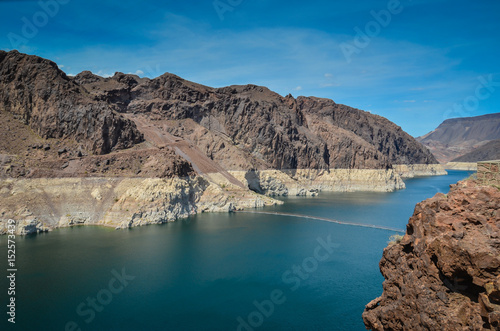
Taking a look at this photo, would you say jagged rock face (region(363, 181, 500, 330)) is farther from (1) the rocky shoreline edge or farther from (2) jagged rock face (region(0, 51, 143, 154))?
(2) jagged rock face (region(0, 51, 143, 154))

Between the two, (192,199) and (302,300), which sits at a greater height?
(192,199)

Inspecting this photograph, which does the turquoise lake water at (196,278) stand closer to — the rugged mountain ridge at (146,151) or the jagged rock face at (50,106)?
the rugged mountain ridge at (146,151)

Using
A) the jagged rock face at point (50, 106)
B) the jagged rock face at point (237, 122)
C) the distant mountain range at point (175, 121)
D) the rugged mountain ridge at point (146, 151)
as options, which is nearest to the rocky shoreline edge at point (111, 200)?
the rugged mountain ridge at point (146, 151)

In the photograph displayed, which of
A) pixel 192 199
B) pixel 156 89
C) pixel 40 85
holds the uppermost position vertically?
pixel 156 89

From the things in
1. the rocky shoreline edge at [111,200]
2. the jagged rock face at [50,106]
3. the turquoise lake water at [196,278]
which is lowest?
the turquoise lake water at [196,278]

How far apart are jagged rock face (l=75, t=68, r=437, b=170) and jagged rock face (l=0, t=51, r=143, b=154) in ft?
80.3

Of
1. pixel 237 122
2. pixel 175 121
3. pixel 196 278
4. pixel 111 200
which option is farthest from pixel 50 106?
pixel 237 122

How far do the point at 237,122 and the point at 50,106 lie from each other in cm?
5802

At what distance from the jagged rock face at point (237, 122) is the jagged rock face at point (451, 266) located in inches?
3228

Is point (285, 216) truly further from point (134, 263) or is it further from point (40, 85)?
point (40, 85)

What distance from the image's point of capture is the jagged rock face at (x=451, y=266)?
902cm

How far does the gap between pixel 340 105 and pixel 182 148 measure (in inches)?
4774

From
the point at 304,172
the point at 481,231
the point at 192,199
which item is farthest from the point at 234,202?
the point at 481,231

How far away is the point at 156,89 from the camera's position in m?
109
